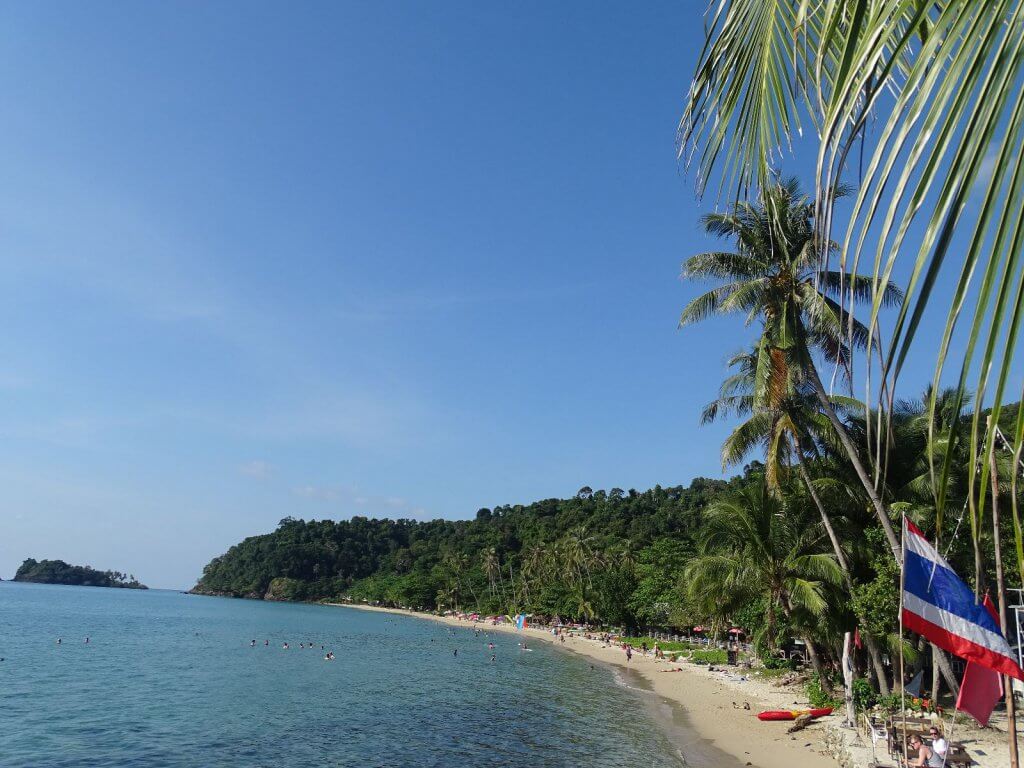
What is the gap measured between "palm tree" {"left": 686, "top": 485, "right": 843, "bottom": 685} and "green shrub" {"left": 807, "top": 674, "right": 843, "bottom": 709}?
326mm

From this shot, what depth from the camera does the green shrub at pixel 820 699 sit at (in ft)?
75.8

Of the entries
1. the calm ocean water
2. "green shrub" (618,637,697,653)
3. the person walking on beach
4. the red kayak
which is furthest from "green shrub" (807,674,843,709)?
"green shrub" (618,637,697,653)

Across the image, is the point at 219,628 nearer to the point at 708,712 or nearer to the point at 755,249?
the point at 708,712

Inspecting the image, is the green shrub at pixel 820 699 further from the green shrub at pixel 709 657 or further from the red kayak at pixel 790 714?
the green shrub at pixel 709 657

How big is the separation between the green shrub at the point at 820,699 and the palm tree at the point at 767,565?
33 cm

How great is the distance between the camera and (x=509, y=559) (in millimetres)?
104938

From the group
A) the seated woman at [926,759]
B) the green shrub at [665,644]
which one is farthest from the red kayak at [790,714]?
the green shrub at [665,644]

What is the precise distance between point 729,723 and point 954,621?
19555 mm

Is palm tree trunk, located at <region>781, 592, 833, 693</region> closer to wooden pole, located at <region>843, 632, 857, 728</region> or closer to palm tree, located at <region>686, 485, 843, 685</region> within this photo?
palm tree, located at <region>686, 485, 843, 685</region>

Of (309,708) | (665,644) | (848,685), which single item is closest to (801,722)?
(848,685)

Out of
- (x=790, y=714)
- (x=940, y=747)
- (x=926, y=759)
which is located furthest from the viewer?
(x=790, y=714)

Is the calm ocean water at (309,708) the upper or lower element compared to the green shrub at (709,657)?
lower

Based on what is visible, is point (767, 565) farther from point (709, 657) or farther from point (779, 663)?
point (709, 657)

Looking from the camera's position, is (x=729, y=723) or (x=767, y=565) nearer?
(x=729, y=723)
